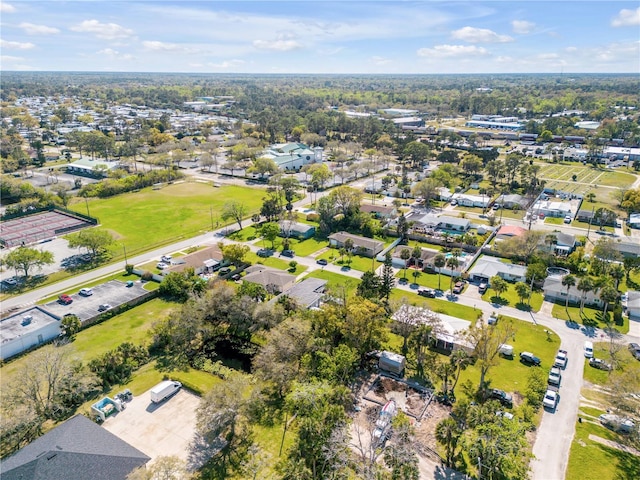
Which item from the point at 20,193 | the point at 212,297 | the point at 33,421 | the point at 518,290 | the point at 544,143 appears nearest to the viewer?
the point at 33,421

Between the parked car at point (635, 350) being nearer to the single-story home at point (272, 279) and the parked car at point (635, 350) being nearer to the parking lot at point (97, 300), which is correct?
the single-story home at point (272, 279)

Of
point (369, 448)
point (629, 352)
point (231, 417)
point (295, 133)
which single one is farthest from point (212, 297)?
point (295, 133)

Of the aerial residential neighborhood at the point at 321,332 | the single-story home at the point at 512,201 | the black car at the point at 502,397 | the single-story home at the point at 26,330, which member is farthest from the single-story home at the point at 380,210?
the single-story home at the point at 26,330

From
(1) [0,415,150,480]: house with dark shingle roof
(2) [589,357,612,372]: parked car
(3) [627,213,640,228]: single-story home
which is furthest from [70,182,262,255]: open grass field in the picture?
(3) [627,213,640,228]: single-story home

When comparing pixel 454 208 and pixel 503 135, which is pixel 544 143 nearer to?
pixel 503 135

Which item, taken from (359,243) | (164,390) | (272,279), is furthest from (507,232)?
(164,390)

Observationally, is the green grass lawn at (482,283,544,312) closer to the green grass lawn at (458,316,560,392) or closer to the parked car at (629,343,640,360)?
the green grass lawn at (458,316,560,392)
